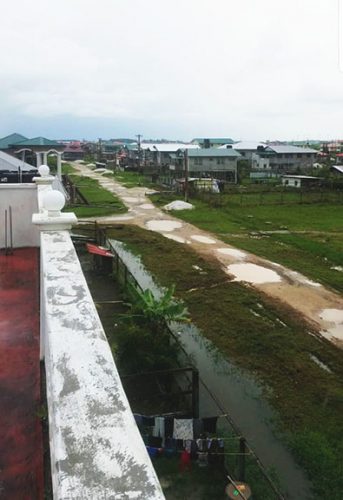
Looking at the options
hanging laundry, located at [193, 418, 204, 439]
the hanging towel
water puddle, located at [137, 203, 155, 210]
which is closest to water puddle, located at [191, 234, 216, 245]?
water puddle, located at [137, 203, 155, 210]

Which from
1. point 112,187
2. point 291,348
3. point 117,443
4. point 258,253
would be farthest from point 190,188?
point 117,443

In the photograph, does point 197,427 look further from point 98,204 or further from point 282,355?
point 98,204

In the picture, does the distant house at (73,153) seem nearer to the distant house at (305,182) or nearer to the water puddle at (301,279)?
the distant house at (305,182)

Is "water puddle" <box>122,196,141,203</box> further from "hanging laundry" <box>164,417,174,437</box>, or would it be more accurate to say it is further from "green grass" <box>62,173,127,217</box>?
"hanging laundry" <box>164,417,174,437</box>

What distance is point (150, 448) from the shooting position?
6.91 meters

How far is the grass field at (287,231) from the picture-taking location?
18.2m

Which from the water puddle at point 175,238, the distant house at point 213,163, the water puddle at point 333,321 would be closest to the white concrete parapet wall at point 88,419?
the water puddle at point 333,321

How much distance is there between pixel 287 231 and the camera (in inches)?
959

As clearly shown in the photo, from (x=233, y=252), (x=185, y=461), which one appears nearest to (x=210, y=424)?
(x=185, y=461)

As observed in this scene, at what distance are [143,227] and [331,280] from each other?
1228cm

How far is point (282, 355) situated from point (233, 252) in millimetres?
9759

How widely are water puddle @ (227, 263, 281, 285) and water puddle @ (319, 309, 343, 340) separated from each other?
9.66 feet

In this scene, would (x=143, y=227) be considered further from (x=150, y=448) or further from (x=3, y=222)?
(x=150, y=448)

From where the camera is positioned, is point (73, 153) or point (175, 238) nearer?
point (175, 238)
